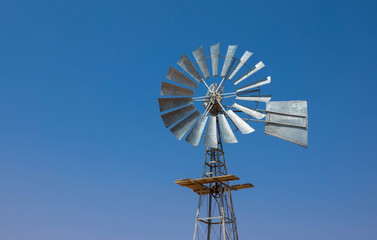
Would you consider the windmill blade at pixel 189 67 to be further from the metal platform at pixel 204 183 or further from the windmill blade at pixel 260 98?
the metal platform at pixel 204 183

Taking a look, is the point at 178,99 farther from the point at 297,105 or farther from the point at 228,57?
the point at 297,105

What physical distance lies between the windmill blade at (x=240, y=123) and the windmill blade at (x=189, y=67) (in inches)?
91.4

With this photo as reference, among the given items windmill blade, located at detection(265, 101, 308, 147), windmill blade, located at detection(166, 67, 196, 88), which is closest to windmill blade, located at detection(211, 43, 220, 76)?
windmill blade, located at detection(166, 67, 196, 88)

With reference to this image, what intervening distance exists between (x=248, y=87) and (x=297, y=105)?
2.54m

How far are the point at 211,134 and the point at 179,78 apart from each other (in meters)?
3.22

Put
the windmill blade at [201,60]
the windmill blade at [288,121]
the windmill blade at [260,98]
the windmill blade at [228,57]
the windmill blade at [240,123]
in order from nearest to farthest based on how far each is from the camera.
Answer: the windmill blade at [288,121] → the windmill blade at [240,123] → the windmill blade at [260,98] → the windmill blade at [228,57] → the windmill blade at [201,60]

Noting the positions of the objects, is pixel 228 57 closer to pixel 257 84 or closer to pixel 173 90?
pixel 257 84

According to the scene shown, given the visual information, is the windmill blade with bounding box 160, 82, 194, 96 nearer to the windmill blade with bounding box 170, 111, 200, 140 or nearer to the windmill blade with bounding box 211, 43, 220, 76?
the windmill blade with bounding box 170, 111, 200, 140

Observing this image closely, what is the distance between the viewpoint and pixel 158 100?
18000mm

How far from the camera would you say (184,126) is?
17.9 metres

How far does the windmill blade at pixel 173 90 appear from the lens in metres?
18.1

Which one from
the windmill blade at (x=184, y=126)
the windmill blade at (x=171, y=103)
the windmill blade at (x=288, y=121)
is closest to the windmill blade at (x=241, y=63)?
the windmill blade at (x=288, y=121)

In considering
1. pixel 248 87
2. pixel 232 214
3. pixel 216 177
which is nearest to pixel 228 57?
pixel 248 87

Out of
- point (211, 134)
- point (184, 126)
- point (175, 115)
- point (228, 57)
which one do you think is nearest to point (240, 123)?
point (211, 134)
